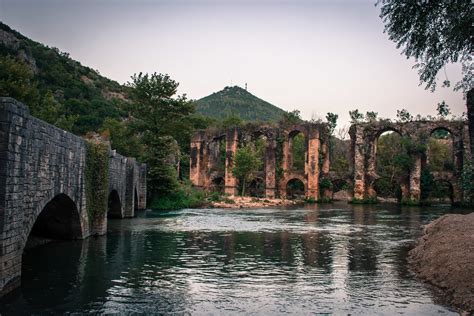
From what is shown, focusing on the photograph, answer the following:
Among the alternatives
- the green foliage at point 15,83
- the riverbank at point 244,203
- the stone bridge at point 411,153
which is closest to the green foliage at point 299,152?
the stone bridge at point 411,153

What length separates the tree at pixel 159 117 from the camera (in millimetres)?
34094

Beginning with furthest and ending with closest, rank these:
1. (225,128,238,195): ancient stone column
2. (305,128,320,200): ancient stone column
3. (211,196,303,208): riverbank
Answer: (225,128,238,195): ancient stone column < (305,128,320,200): ancient stone column < (211,196,303,208): riverbank

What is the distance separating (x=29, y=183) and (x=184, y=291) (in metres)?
4.07

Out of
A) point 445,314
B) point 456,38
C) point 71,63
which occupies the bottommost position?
point 445,314

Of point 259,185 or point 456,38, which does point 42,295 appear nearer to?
point 456,38

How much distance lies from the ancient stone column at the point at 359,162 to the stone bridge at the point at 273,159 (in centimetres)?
388

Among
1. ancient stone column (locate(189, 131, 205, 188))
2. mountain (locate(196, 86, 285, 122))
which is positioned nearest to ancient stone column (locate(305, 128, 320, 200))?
ancient stone column (locate(189, 131, 205, 188))

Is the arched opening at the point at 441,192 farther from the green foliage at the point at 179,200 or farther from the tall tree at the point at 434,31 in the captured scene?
the tall tree at the point at 434,31

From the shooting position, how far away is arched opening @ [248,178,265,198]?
54.2 metres

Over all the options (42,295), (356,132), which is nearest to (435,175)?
(356,132)

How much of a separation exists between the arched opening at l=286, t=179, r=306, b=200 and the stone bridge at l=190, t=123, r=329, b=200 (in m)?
1.27

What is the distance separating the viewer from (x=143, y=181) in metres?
32.1

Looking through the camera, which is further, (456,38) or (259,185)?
(259,185)

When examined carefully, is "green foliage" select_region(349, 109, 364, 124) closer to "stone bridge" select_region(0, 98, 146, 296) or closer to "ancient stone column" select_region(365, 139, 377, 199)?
"ancient stone column" select_region(365, 139, 377, 199)
